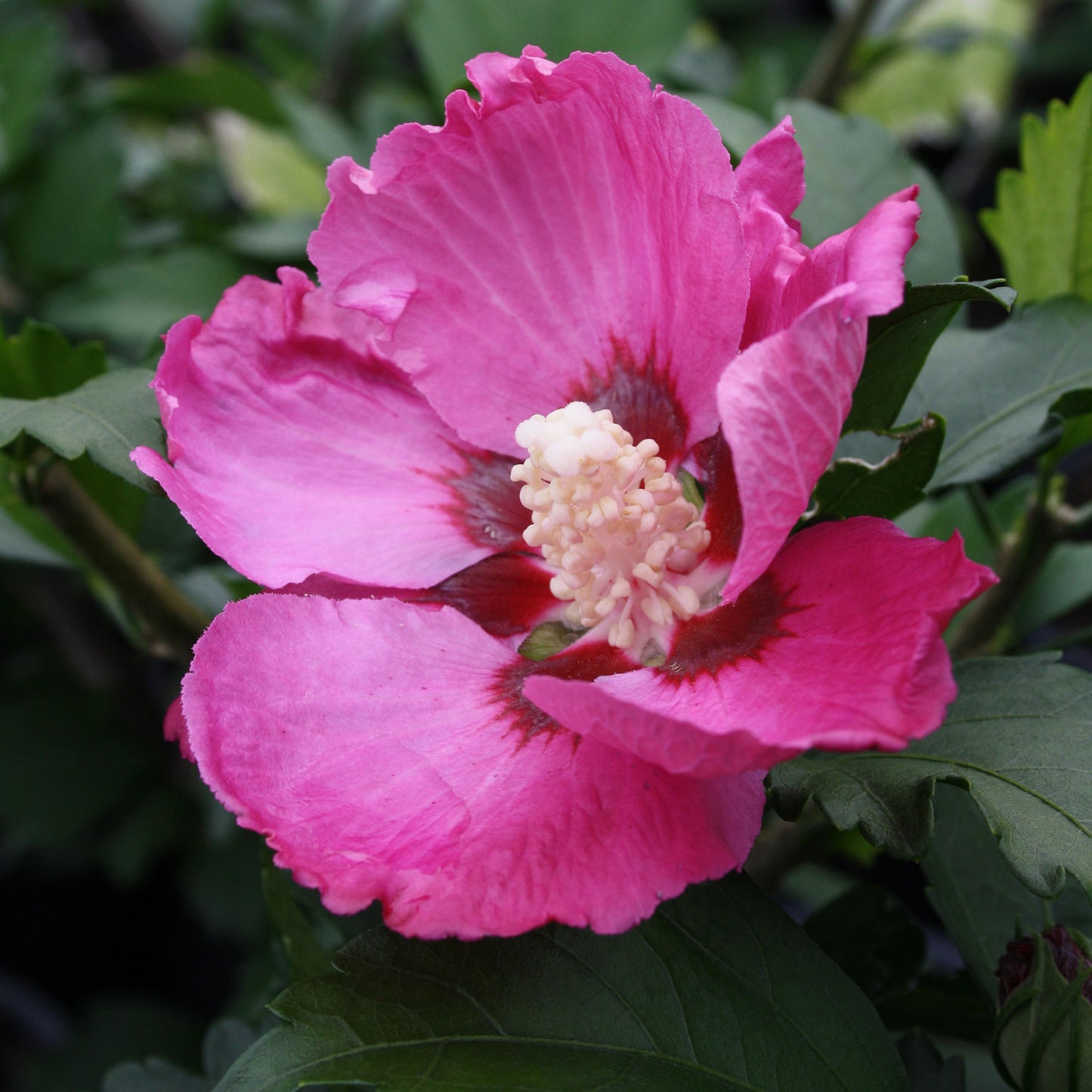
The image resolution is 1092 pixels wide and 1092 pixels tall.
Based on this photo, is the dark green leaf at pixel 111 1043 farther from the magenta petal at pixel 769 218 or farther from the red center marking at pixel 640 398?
the magenta petal at pixel 769 218

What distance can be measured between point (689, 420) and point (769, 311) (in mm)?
123

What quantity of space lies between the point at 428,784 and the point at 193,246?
121cm

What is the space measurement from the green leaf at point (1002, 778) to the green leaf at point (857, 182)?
1.34 feet

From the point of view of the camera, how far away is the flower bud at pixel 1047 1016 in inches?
24.0

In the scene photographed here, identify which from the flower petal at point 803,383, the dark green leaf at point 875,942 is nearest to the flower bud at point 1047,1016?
the dark green leaf at point 875,942

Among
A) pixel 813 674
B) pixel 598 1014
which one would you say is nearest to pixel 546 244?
pixel 813 674

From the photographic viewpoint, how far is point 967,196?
243 centimetres

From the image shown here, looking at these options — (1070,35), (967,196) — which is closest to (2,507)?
(967,196)

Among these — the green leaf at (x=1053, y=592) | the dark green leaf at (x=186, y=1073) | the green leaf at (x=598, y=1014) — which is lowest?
the dark green leaf at (x=186, y=1073)

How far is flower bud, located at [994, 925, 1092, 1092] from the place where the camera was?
0.61 meters

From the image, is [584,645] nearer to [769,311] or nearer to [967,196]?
[769,311]

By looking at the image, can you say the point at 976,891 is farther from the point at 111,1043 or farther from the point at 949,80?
the point at 949,80

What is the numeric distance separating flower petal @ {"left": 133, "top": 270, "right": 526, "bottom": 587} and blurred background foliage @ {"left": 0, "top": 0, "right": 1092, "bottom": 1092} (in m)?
0.13

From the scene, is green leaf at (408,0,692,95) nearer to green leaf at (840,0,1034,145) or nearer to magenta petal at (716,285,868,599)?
green leaf at (840,0,1034,145)
